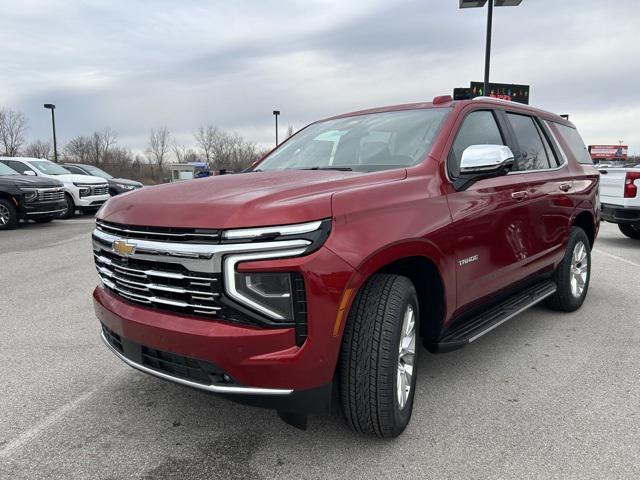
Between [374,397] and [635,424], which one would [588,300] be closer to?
[635,424]

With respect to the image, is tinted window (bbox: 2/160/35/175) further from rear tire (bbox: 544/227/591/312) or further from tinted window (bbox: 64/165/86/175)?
rear tire (bbox: 544/227/591/312)

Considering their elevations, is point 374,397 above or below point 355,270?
below

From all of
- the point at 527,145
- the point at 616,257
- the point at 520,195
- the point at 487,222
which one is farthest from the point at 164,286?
the point at 616,257

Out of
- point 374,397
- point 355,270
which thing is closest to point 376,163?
point 355,270

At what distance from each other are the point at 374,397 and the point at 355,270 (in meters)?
0.65

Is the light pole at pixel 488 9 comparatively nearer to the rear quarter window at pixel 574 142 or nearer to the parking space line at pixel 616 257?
the parking space line at pixel 616 257

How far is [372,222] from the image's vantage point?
2.37 metres

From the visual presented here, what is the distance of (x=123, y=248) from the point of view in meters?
2.40

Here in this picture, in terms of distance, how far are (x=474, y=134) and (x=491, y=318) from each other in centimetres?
129

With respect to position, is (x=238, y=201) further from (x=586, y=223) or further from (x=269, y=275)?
(x=586, y=223)

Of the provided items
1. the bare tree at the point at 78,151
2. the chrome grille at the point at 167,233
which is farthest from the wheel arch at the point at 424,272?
the bare tree at the point at 78,151

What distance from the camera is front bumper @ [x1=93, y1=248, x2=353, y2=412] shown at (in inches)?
82.4

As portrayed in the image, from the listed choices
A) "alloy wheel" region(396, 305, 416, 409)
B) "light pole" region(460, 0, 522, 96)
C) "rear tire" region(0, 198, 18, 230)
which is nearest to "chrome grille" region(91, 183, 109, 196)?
"rear tire" region(0, 198, 18, 230)

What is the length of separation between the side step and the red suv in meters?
0.02
